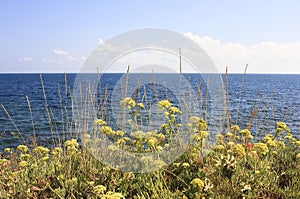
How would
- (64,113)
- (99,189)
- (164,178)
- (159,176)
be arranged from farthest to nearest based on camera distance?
(64,113) < (164,178) < (159,176) < (99,189)

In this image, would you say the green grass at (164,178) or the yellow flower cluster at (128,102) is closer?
the green grass at (164,178)

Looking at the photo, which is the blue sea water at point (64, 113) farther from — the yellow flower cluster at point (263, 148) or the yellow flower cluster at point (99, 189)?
the yellow flower cluster at point (99, 189)

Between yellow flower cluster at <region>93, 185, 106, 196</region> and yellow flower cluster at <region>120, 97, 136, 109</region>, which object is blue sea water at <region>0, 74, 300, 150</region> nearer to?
yellow flower cluster at <region>120, 97, 136, 109</region>

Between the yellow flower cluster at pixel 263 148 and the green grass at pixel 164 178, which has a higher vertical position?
the yellow flower cluster at pixel 263 148

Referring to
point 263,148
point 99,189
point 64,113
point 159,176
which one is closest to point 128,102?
point 159,176

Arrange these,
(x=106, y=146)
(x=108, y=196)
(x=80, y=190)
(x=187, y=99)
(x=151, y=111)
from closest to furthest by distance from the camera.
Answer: (x=108, y=196) → (x=80, y=190) → (x=106, y=146) → (x=151, y=111) → (x=187, y=99)

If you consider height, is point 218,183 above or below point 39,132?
above

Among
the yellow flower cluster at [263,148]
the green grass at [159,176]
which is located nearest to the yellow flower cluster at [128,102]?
the green grass at [159,176]

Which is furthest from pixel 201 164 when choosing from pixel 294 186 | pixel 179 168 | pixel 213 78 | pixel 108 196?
pixel 213 78

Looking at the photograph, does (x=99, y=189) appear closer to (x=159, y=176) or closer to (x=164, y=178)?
(x=159, y=176)

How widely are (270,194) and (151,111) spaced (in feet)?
6.16

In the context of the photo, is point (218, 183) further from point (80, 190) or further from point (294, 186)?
point (80, 190)

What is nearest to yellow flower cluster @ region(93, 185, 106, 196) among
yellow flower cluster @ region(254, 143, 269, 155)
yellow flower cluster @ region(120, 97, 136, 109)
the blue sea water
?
yellow flower cluster @ region(120, 97, 136, 109)

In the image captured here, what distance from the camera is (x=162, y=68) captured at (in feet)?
11.9
